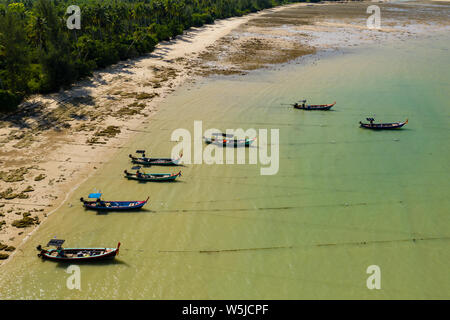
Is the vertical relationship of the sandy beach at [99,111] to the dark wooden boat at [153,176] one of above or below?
above

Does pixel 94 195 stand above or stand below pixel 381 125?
below

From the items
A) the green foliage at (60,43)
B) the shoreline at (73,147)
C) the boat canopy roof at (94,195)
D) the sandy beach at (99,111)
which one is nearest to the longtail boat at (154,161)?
the shoreline at (73,147)

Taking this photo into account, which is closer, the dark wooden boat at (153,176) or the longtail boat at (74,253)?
the longtail boat at (74,253)

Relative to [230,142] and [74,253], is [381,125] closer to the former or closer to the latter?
[230,142]

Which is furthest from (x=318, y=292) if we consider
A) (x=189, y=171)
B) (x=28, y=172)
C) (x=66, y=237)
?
(x=28, y=172)

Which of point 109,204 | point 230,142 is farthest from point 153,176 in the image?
point 230,142

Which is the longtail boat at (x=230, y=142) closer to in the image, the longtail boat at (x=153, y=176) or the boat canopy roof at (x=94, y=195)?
the longtail boat at (x=153, y=176)

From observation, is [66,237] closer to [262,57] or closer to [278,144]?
[278,144]
